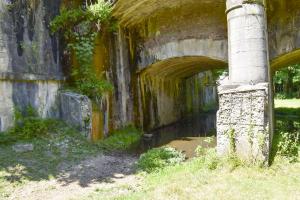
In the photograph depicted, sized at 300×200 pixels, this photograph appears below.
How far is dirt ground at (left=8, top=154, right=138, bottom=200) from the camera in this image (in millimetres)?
6078

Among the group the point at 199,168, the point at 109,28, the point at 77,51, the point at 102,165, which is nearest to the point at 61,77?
the point at 77,51

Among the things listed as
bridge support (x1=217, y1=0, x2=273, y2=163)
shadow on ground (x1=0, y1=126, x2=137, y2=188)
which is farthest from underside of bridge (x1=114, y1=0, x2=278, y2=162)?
shadow on ground (x1=0, y1=126, x2=137, y2=188)

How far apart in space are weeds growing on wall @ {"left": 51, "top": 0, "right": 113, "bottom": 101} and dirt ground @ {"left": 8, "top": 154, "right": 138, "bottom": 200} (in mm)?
2564

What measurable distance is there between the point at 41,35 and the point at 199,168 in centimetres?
571

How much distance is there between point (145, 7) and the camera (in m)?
11.3

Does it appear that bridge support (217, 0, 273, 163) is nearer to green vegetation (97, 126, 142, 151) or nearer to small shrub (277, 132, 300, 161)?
small shrub (277, 132, 300, 161)

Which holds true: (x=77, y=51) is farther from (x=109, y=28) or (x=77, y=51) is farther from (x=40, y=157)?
(x=40, y=157)

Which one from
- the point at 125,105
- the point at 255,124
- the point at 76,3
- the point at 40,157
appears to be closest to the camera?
the point at 255,124

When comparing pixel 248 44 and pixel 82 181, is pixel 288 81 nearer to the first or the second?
pixel 248 44

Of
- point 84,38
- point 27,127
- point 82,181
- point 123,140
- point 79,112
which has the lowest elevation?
point 82,181

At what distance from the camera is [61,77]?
395 inches

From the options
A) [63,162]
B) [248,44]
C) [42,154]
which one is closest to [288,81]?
[248,44]

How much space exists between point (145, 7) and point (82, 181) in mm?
6534

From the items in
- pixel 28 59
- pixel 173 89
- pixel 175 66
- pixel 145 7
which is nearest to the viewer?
pixel 28 59
